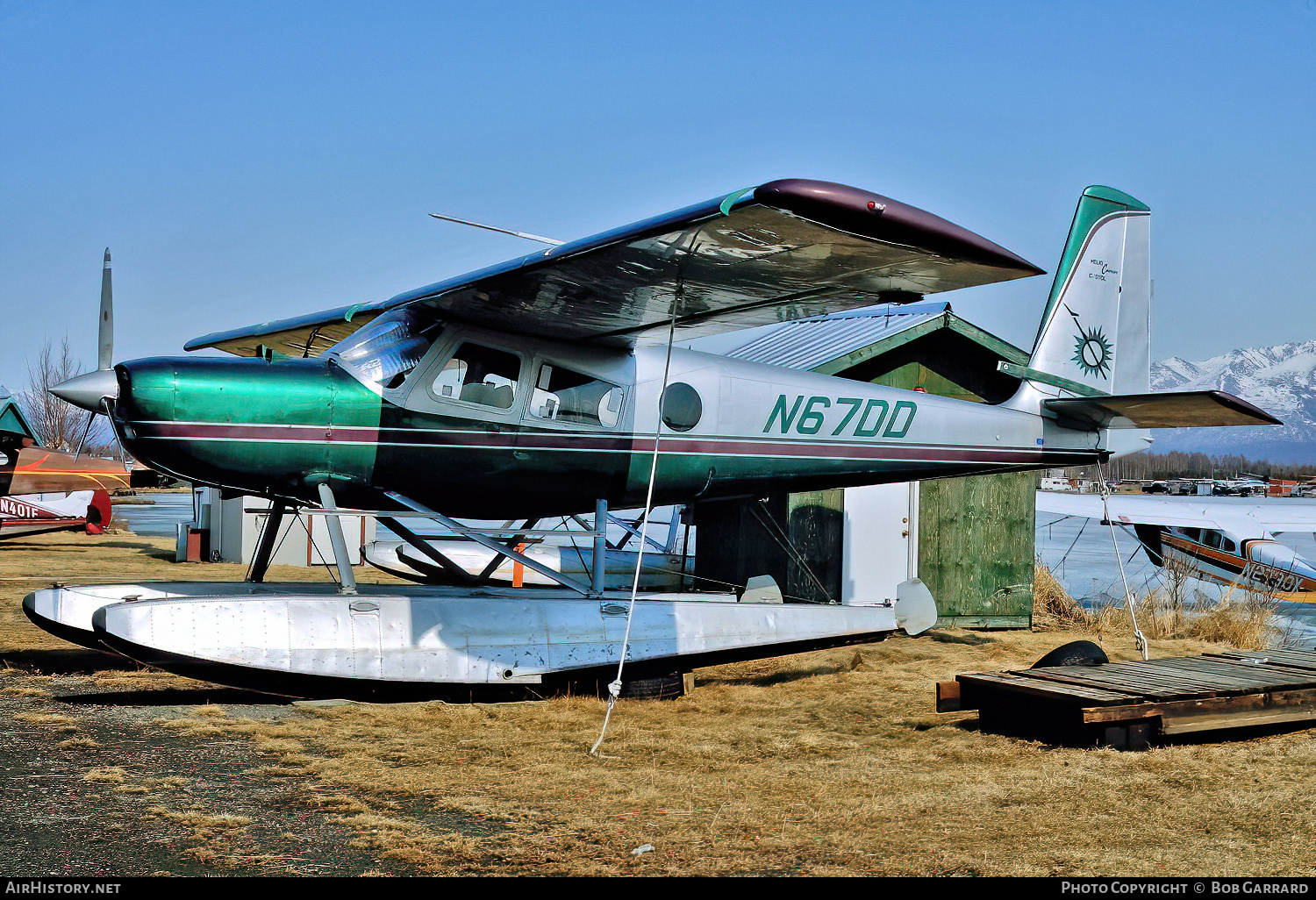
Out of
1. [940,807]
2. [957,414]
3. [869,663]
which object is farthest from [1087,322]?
[940,807]

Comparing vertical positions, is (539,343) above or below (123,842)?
above

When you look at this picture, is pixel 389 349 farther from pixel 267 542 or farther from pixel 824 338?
pixel 824 338

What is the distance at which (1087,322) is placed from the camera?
395 inches

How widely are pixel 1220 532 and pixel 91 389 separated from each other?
21.8 metres

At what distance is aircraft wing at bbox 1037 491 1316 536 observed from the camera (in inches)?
816

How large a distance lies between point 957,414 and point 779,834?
19.5 feet

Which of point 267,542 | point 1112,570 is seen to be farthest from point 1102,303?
point 1112,570

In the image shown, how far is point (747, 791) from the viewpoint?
17.2 feet

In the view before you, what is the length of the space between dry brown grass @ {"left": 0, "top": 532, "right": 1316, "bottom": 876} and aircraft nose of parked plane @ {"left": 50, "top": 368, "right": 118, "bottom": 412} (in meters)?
2.11

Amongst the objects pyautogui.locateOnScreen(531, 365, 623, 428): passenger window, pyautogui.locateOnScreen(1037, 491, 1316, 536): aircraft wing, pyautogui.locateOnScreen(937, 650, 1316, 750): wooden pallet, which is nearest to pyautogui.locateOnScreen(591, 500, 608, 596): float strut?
pyautogui.locateOnScreen(531, 365, 623, 428): passenger window

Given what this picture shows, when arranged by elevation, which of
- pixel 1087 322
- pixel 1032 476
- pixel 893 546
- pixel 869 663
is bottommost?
pixel 869 663

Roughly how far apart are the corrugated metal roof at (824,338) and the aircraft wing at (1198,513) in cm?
768

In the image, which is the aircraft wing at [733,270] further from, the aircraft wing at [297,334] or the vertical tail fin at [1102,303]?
the vertical tail fin at [1102,303]
